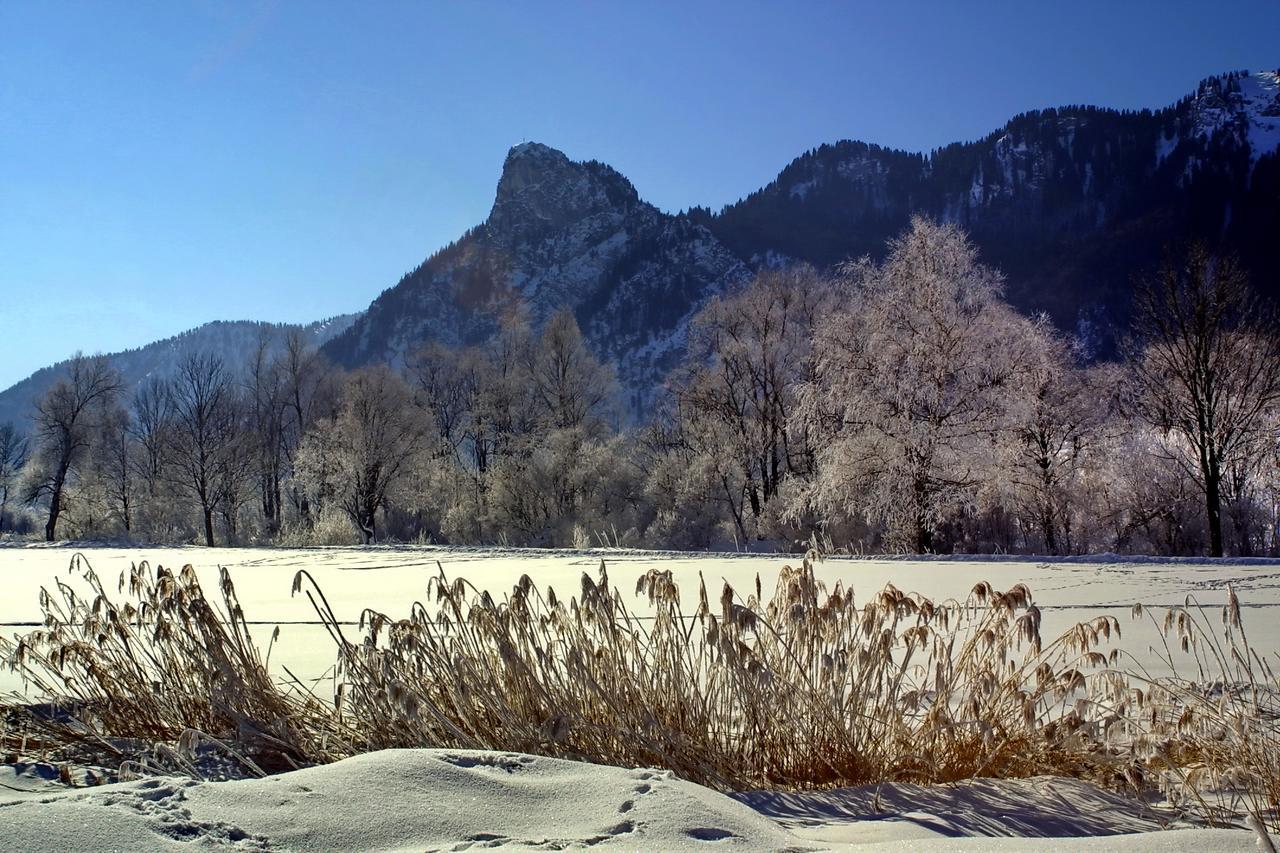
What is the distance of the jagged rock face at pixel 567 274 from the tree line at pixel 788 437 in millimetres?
58663

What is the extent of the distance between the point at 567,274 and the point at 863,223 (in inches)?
1747

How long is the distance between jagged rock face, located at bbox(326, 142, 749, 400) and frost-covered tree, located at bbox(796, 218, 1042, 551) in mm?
84297

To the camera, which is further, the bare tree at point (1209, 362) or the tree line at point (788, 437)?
the tree line at point (788, 437)

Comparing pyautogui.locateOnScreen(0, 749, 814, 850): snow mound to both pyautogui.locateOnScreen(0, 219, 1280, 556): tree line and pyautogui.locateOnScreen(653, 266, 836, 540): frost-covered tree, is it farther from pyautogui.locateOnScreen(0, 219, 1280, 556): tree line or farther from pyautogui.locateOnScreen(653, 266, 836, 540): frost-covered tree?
pyautogui.locateOnScreen(653, 266, 836, 540): frost-covered tree

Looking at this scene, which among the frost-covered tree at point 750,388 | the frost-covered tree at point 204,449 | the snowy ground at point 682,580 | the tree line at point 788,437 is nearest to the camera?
the snowy ground at point 682,580

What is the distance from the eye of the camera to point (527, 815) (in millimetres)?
1984

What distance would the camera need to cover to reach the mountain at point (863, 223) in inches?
3669

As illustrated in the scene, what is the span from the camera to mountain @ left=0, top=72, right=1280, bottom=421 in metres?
93.2

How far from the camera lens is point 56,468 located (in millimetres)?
41000

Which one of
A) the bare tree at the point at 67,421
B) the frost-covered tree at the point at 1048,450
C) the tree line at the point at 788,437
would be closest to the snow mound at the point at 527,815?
the tree line at the point at 788,437

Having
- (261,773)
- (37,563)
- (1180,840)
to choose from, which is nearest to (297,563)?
(37,563)

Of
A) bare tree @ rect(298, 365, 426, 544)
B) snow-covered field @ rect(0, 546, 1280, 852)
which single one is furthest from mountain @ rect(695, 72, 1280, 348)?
snow-covered field @ rect(0, 546, 1280, 852)

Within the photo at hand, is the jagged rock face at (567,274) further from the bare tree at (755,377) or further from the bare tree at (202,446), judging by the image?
the bare tree at (755,377)

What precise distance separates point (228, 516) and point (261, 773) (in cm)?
4045
